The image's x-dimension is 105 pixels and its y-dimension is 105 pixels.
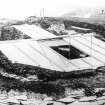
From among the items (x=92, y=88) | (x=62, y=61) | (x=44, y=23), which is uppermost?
(x=44, y=23)

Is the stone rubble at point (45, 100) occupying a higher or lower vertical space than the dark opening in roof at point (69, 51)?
lower

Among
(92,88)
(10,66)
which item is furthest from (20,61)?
(92,88)

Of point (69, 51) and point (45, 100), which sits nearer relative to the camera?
point (45, 100)

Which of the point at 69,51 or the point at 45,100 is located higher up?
the point at 69,51

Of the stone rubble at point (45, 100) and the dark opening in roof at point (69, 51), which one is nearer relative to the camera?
the stone rubble at point (45, 100)

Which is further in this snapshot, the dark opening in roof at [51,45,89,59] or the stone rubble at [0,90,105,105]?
the dark opening in roof at [51,45,89,59]

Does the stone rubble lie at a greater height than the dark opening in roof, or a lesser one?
lesser

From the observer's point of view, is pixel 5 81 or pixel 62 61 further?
pixel 62 61

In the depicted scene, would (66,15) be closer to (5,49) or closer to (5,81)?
(5,49)
